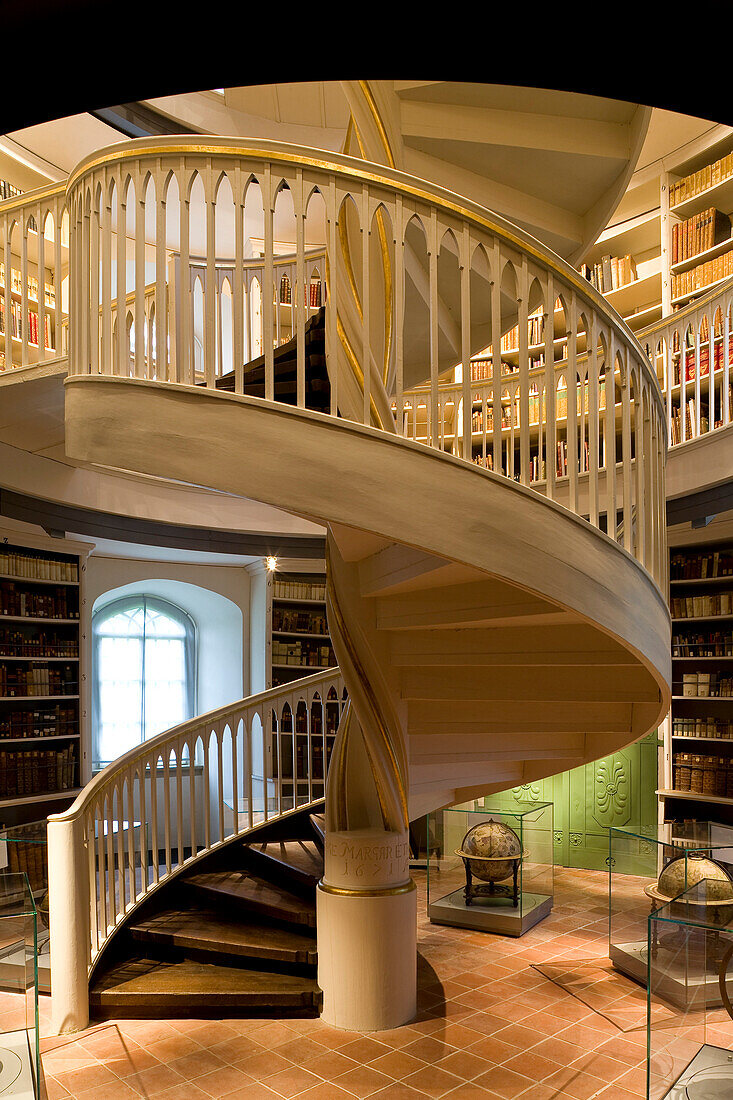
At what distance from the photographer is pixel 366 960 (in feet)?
13.8

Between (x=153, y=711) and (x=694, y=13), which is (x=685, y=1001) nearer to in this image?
(x=694, y=13)

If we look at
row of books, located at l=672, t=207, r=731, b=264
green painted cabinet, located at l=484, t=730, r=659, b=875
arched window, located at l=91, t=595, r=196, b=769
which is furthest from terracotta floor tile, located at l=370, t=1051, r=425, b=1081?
row of books, located at l=672, t=207, r=731, b=264

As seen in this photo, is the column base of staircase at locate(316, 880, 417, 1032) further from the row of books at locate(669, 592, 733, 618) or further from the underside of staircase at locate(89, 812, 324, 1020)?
the row of books at locate(669, 592, 733, 618)

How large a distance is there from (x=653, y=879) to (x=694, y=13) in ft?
16.0

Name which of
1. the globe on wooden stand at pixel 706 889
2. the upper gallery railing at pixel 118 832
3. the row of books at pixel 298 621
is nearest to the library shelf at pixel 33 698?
the upper gallery railing at pixel 118 832

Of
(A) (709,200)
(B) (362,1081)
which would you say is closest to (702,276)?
(A) (709,200)

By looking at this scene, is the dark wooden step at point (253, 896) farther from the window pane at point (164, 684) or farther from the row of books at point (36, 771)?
the window pane at point (164, 684)

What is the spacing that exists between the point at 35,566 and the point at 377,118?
14.7 ft

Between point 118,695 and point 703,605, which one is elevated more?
point 703,605

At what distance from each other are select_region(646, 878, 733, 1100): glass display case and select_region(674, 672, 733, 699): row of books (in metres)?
4.60

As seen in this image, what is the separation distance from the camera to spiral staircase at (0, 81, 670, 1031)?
266cm

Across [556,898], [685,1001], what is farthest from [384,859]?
[556,898]

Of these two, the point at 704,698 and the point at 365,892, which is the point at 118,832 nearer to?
the point at 365,892

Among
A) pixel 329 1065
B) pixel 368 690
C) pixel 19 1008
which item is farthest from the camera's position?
pixel 368 690
